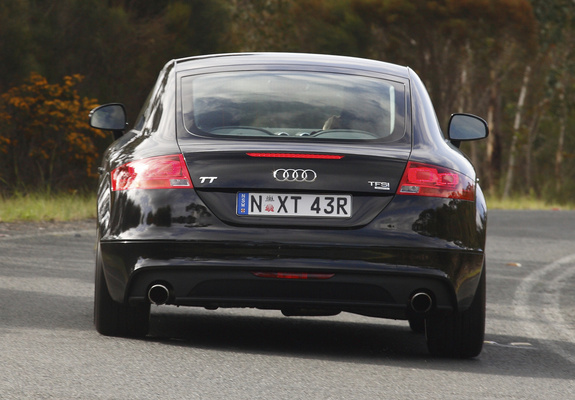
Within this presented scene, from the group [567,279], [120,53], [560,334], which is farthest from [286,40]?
[560,334]

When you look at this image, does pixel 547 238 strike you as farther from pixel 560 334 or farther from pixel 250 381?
pixel 250 381

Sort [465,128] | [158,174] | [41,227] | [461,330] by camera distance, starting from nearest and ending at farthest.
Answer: [158,174] < [461,330] < [465,128] < [41,227]

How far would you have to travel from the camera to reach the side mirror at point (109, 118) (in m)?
7.35

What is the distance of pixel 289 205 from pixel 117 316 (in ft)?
3.95

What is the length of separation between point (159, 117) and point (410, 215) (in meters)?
1.48

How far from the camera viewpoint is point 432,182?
5941mm

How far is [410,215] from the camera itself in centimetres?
583

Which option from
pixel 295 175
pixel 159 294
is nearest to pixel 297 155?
pixel 295 175

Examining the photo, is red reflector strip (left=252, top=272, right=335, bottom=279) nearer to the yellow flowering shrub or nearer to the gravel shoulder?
the gravel shoulder

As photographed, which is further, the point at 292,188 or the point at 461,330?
the point at 461,330

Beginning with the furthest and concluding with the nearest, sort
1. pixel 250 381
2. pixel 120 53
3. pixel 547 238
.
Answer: pixel 120 53 → pixel 547 238 → pixel 250 381

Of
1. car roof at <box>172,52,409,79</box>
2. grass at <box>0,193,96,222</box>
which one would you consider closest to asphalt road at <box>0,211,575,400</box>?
car roof at <box>172,52,409,79</box>

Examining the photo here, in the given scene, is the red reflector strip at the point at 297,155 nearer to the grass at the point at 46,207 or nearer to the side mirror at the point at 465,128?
the side mirror at the point at 465,128

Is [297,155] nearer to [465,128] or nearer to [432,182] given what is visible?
[432,182]
